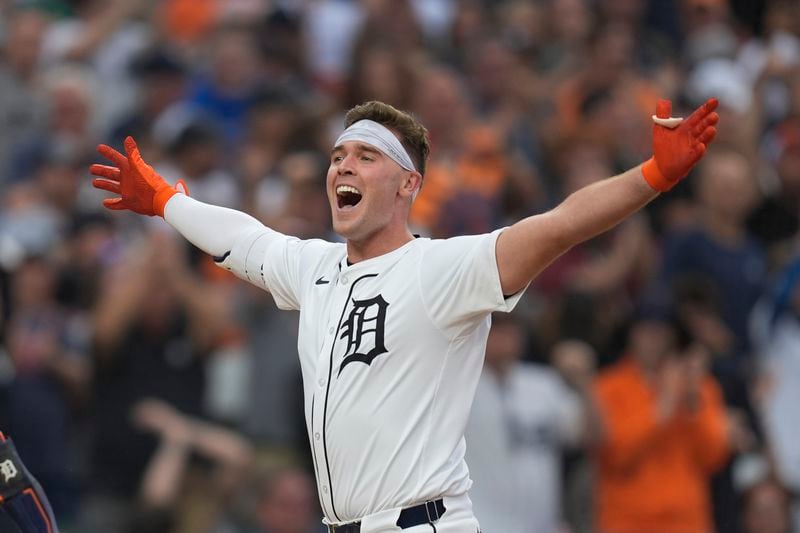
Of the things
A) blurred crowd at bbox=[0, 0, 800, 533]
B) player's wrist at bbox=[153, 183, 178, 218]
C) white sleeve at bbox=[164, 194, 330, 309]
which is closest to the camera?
white sleeve at bbox=[164, 194, 330, 309]

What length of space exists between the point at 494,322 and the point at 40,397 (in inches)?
109

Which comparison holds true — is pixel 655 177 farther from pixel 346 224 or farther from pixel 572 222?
pixel 346 224

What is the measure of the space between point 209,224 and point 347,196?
736 mm

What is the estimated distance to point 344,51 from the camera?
13.2 m

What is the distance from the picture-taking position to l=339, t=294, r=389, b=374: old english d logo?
5727 millimetres

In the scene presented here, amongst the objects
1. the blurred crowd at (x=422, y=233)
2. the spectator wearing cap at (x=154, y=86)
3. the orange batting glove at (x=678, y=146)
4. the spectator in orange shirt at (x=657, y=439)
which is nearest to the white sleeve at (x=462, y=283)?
the orange batting glove at (x=678, y=146)

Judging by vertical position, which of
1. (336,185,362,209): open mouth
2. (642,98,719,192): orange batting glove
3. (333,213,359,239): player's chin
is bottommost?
(642,98,719,192): orange batting glove

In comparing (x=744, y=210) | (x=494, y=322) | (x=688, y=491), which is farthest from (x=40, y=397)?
(x=744, y=210)

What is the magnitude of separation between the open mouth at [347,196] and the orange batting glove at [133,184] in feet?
3.01

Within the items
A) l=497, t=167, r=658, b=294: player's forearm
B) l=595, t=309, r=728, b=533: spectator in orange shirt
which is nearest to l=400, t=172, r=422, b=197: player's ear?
l=497, t=167, r=658, b=294: player's forearm

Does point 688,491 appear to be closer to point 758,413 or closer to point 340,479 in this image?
point 758,413

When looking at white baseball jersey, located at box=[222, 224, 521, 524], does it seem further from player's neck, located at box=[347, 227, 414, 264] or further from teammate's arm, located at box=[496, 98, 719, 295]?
teammate's arm, located at box=[496, 98, 719, 295]

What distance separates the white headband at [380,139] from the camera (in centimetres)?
601

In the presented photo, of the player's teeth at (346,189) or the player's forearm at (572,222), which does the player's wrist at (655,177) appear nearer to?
the player's forearm at (572,222)
